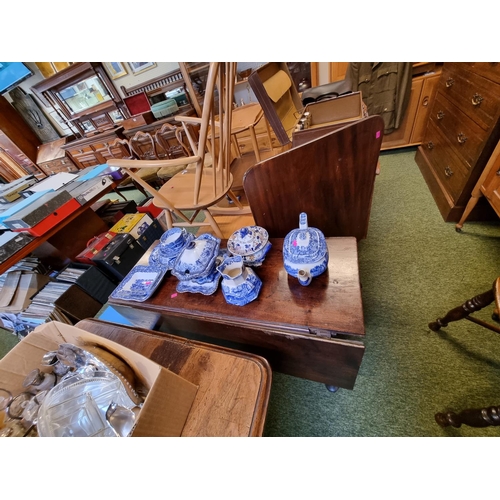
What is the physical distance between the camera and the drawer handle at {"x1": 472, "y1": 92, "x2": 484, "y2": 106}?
3.74ft

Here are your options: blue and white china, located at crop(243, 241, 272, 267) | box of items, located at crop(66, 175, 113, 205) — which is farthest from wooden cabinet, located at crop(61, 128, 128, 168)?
blue and white china, located at crop(243, 241, 272, 267)

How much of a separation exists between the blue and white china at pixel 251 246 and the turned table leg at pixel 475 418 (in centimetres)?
77

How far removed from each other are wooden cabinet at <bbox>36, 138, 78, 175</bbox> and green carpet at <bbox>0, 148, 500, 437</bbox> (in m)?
4.67

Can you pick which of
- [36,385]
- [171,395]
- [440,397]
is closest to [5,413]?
[36,385]

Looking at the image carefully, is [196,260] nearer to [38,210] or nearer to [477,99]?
[38,210]

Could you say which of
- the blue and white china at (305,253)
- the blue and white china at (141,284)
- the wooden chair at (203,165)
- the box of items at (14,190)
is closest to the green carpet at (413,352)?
the blue and white china at (305,253)

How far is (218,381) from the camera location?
541mm

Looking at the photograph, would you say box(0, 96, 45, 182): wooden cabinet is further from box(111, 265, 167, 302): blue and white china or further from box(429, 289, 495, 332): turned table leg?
box(429, 289, 495, 332): turned table leg

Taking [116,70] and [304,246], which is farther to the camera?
[116,70]

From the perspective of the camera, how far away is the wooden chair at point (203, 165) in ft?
3.02

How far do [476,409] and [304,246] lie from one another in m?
0.67

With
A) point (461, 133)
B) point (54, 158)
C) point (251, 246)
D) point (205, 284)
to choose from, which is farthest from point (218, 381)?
point (54, 158)

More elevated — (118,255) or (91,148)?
(91,148)

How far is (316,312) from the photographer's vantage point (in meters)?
0.66
